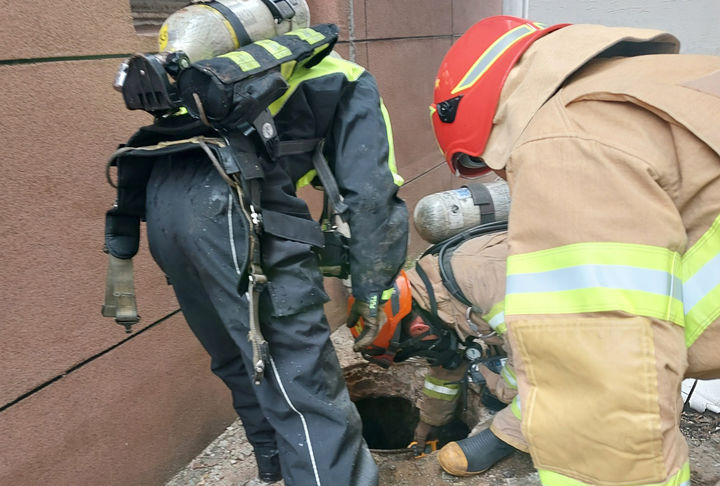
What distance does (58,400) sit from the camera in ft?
6.87

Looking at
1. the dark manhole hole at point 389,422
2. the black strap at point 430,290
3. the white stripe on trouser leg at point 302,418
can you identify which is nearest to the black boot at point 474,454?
the black strap at point 430,290

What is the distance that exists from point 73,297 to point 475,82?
1.72m

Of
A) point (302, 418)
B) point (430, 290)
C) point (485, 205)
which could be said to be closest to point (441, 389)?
point (430, 290)

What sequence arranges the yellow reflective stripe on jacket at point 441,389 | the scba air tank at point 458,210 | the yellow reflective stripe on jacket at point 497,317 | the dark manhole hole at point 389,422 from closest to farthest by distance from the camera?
the yellow reflective stripe on jacket at point 497,317 → the yellow reflective stripe on jacket at point 441,389 → the scba air tank at point 458,210 → the dark manhole hole at point 389,422

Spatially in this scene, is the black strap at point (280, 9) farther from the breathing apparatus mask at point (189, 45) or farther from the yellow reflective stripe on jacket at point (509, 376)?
the yellow reflective stripe on jacket at point (509, 376)

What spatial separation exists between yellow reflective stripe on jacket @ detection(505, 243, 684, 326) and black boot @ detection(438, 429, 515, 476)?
160cm

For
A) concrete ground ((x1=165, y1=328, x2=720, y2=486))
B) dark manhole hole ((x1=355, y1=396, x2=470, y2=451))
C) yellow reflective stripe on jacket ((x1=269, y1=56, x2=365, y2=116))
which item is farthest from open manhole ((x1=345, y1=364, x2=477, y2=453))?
yellow reflective stripe on jacket ((x1=269, y1=56, x2=365, y2=116))

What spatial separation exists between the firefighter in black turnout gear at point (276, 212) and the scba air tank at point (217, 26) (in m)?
0.09

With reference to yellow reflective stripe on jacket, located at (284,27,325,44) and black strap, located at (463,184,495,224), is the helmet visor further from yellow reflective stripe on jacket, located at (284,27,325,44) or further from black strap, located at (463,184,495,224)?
black strap, located at (463,184,495,224)

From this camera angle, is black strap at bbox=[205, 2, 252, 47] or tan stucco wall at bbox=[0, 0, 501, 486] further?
tan stucco wall at bbox=[0, 0, 501, 486]

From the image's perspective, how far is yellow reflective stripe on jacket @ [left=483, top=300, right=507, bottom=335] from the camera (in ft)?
7.77

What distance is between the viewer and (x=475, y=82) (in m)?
1.75

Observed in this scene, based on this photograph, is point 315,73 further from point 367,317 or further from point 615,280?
point 615,280

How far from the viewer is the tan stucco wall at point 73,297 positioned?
1918 mm
